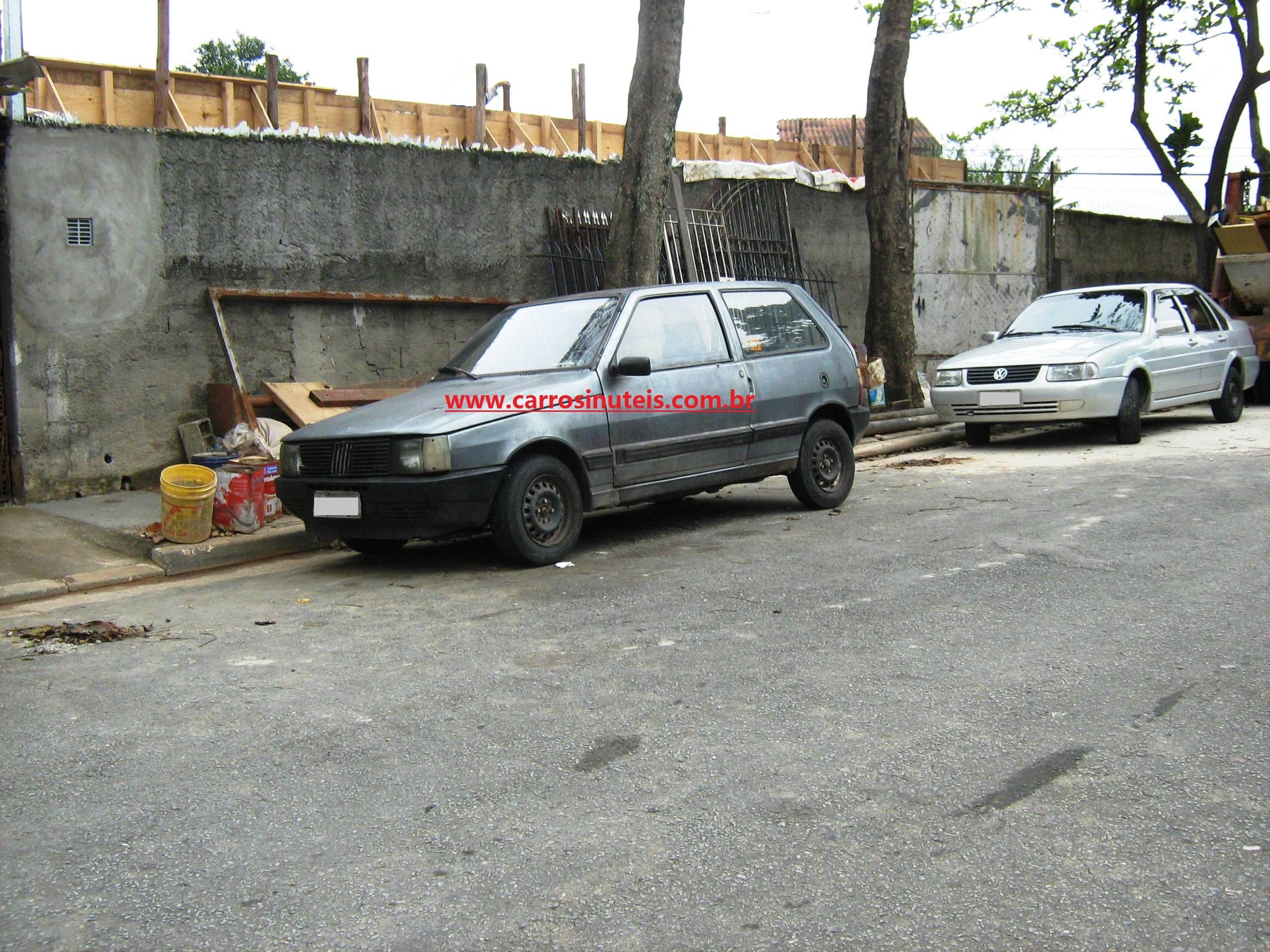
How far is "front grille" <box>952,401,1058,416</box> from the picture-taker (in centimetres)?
1152

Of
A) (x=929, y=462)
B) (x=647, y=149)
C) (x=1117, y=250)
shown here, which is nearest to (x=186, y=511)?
(x=647, y=149)

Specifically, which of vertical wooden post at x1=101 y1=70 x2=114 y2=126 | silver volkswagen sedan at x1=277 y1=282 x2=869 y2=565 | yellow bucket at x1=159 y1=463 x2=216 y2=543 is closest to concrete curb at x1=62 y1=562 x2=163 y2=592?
yellow bucket at x1=159 y1=463 x2=216 y2=543

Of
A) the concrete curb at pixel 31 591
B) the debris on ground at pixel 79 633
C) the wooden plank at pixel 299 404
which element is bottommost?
the debris on ground at pixel 79 633

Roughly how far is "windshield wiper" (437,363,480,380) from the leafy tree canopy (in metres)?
54.8

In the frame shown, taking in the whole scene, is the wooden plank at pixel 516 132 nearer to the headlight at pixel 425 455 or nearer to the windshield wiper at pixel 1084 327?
the windshield wiper at pixel 1084 327

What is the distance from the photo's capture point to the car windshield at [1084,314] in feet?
41.1

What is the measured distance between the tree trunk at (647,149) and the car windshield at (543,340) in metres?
2.98

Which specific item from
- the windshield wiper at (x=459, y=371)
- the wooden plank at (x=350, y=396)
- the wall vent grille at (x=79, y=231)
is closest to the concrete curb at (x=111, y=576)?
the windshield wiper at (x=459, y=371)

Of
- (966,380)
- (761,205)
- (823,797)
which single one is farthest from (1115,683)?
(761,205)

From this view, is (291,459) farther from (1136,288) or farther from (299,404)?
(1136,288)

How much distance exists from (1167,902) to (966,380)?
9650mm

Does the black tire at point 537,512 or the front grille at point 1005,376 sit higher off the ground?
the front grille at point 1005,376

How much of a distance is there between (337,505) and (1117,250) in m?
19.6

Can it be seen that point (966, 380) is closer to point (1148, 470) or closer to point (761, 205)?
point (1148, 470)
